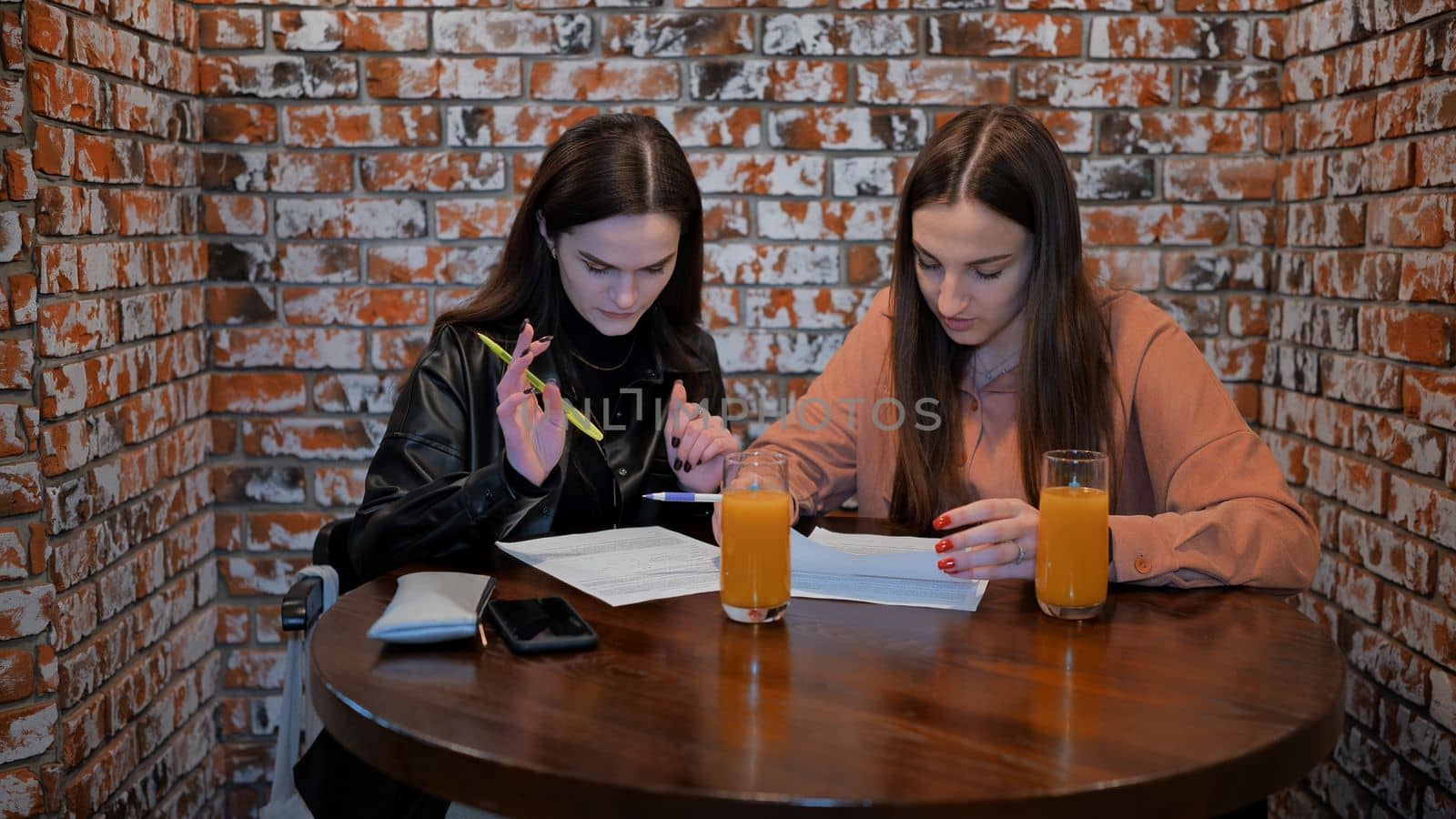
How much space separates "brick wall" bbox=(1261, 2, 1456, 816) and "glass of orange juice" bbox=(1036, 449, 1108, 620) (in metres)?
0.94

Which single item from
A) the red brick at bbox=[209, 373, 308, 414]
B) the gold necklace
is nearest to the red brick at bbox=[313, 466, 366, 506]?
the red brick at bbox=[209, 373, 308, 414]

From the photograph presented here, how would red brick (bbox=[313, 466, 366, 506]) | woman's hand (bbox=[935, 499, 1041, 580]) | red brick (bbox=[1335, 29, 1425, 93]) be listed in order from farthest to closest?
1. red brick (bbox=[313, 466, 366, 506])
2. red brick (bbox=[1335, 29, 1425, 93])
3. woman's hand (bbox=[935, 499, 1041, 580])

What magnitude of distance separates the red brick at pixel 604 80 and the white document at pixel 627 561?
111 cm

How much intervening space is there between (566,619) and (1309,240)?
74.6 inches

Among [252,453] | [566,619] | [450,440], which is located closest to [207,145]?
[252,453]

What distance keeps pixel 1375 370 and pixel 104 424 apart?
2.27m

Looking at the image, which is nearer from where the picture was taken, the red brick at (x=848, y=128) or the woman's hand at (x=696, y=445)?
the woman's hand at (x=696, y=445)

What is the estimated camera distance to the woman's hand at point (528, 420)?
5.46 feet

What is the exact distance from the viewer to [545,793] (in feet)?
3.21

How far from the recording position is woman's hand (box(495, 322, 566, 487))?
166 centimetres

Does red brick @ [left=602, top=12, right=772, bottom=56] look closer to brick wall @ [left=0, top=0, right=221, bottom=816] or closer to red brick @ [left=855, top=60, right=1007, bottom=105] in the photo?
red brick @ [left=855, top=60, right=1007, bottom=105]

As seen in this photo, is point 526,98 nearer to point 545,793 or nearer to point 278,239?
point 278,239

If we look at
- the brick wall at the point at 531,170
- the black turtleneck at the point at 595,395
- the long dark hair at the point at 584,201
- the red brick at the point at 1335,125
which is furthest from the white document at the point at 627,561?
the red brick at the point at 1335,125

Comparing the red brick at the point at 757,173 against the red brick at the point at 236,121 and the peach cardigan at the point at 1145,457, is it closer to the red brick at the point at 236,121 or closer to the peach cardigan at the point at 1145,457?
the peach cardigan at the point at 1145,457
